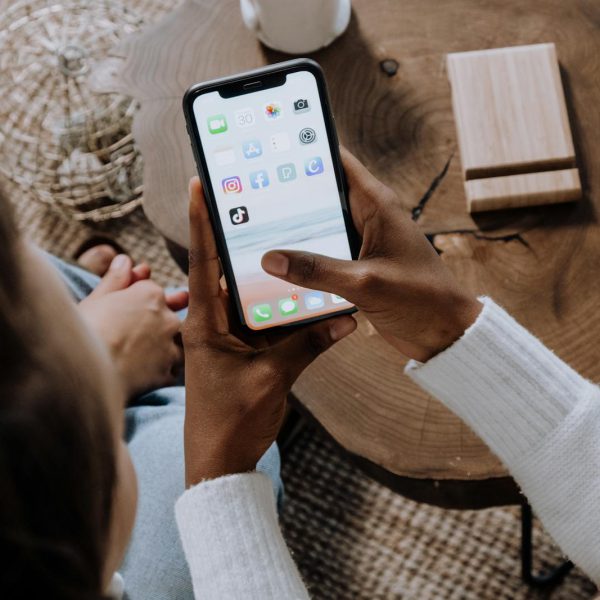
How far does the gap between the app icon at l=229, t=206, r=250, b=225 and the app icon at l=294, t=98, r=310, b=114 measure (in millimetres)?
96

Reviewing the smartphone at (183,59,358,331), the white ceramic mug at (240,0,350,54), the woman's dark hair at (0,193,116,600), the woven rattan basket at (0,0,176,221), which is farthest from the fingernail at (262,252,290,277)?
the woven rattan basket at (0,0,176,221)

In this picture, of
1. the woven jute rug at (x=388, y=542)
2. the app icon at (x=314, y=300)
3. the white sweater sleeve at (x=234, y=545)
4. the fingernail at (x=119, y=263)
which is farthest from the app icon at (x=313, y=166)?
the woven jute rug at (x=388, y=542)

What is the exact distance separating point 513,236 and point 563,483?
0.25m

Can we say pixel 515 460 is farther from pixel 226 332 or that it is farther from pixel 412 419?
pixel 226 332

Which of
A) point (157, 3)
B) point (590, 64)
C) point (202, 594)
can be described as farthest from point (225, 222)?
point (157, 3)

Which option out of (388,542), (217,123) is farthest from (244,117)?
(388,542)

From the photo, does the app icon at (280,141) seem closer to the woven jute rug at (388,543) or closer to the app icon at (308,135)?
the app icon at (308,135)

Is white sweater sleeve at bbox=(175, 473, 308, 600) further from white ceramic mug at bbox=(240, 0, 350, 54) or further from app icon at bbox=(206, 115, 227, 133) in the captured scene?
white ceramic mug at bbox=(240, 0, 350, 54)

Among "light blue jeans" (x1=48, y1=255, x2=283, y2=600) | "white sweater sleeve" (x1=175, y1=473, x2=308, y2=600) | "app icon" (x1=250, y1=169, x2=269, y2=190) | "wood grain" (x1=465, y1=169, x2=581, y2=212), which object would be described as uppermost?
"app icon" (x1=250, y1=169, x2=269, y2=190)

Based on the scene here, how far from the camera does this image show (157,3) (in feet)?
4.53

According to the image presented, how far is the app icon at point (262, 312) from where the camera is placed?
0.68 m

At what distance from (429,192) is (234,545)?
0.40 m

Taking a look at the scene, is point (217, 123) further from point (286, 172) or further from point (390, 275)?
point (390, 275)

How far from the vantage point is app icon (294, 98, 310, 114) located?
63 cm
